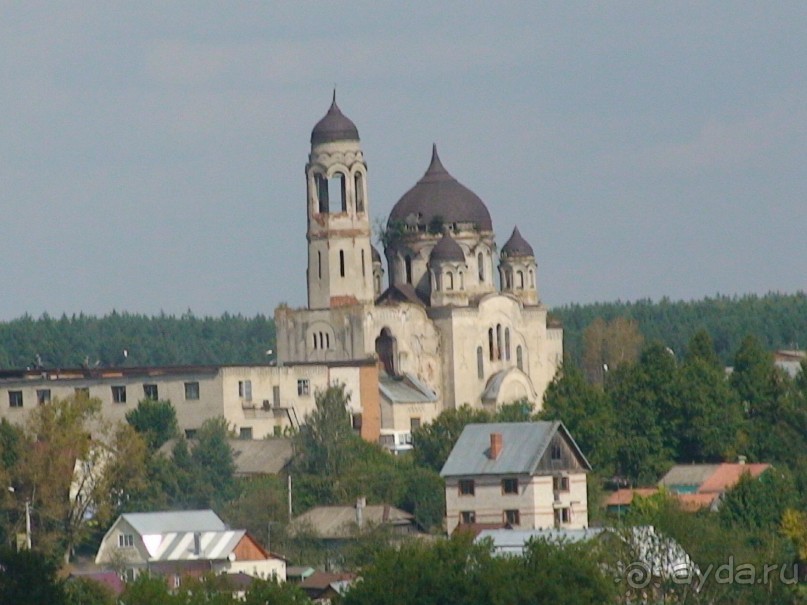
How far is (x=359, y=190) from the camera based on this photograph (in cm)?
9444

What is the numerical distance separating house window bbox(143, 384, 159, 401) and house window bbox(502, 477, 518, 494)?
19.6 m

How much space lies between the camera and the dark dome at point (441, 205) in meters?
99.4

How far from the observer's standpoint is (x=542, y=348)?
9962cm

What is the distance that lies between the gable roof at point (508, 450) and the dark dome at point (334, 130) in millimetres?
21388

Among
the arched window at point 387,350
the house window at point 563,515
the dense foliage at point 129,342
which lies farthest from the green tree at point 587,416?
the dense foliage at point 129,342

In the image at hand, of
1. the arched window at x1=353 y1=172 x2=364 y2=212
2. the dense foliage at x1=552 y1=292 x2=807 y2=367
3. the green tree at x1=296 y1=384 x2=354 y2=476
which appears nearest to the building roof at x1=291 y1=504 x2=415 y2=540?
the green tree at x1=296 y1=384 x2=354 y2=476

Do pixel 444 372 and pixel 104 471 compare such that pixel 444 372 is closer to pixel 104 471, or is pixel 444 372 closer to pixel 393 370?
pixel 393 370

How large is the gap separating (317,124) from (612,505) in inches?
897

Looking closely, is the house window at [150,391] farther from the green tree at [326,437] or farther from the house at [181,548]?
the house at [181,548]

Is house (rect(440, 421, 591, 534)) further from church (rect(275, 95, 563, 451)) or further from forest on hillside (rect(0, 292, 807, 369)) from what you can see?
forest on hillside (rect(0, 292, 807, 369))

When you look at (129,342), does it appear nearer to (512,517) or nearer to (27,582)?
(512,517)

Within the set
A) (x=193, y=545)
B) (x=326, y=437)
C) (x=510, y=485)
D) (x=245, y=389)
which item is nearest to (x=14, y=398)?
(x=245, y=389)

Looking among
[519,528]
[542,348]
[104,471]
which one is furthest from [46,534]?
[542,348]

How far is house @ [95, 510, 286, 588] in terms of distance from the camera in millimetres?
64875
